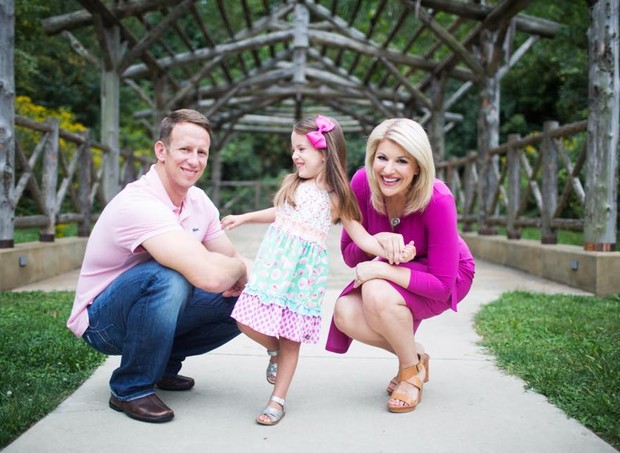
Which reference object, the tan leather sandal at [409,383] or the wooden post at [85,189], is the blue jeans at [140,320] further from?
the wooden post at [85,189]

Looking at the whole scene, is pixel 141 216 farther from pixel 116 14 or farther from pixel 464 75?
pixel 464 75

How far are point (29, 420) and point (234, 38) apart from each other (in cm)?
1003

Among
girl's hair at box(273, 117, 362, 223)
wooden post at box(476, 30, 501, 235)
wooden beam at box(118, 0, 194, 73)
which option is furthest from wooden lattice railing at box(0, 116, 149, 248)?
wooden post at box(476, 30, 501, 235)

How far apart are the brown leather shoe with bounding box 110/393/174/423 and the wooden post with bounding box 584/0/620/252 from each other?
4.22 metres

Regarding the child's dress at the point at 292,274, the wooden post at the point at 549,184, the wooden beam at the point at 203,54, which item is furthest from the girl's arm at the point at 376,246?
the wooden beam at the point at 203,54

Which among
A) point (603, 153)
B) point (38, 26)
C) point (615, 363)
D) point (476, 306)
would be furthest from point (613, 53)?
point (38, 26)

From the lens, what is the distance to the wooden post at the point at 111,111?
Result: 8.84m

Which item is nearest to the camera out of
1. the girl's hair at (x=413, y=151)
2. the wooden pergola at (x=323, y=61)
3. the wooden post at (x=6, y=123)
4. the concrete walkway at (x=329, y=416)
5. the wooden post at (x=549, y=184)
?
the concrete walkway at (x=329, y=416)

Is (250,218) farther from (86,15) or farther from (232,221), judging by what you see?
(86,15)

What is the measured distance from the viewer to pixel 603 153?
5.37 meters

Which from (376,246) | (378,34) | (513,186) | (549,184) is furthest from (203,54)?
(378,34)

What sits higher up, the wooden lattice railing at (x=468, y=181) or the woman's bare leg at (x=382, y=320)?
the wooden lattice railing at (x=468, y=181)

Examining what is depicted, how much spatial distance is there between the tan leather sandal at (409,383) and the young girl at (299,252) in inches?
16.0

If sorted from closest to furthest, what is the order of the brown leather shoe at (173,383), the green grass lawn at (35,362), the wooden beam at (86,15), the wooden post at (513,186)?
the green grass lawn at (35,362) → the brown leather shoe at (173,383) → the wooden post at (513,186) → the wooden beam at (86,15)
